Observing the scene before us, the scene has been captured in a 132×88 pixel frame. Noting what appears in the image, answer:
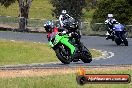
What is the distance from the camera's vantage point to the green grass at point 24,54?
20.0m

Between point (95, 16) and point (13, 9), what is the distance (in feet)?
118

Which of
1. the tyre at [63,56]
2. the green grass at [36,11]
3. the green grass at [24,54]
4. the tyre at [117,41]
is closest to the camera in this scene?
the tyre at [63,56]

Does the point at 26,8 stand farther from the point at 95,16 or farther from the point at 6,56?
the point at 6,56

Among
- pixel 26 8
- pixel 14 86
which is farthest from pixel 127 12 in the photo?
pixel 14 86

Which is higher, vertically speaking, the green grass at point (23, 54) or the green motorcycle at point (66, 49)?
the green motorcycle at point (66, 49)

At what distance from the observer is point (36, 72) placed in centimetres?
1352

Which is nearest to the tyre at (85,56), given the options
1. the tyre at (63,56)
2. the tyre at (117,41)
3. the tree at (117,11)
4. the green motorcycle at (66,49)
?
the green motorcycle at (66,49)

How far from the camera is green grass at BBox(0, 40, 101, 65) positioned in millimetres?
19980

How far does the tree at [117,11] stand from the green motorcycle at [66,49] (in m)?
23.4

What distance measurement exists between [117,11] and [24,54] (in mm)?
20191

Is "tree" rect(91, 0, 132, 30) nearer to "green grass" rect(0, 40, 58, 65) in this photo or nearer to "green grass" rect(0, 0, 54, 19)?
"green grass" rect(0, 40, 58, 65)

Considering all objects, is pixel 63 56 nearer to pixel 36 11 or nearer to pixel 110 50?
pixel 110 50

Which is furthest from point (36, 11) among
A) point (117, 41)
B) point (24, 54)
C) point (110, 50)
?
point (24, 54)

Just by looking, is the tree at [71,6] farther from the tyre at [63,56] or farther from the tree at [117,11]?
the tyre at [63,56]
